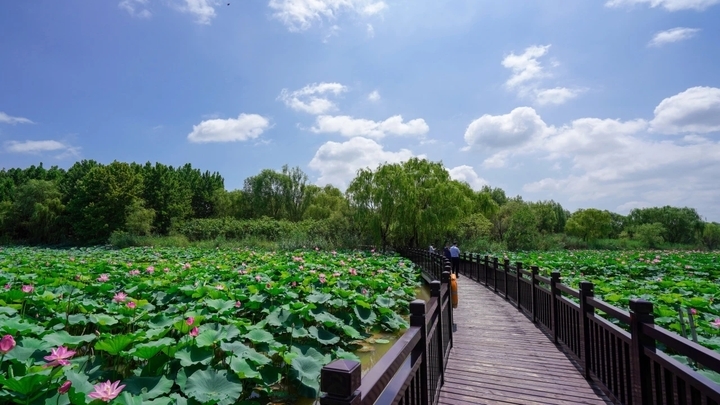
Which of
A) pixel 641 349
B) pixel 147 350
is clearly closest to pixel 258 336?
pixel 147 350

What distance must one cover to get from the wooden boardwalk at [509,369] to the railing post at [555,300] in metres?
0.18

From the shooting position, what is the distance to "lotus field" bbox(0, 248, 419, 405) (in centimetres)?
206

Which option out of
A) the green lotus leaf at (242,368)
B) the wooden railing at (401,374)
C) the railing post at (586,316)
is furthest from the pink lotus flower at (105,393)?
the railing post at (586,316)

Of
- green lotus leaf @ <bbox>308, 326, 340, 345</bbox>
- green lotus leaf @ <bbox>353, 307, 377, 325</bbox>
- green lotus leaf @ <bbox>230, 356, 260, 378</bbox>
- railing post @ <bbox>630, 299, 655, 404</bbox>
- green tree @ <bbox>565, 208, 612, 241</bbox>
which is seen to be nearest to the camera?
railing post @ <bbox>630, 299, 655, 404</bbox>

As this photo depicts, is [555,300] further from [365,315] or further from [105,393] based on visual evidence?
[105,393]

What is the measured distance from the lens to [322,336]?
379 cm

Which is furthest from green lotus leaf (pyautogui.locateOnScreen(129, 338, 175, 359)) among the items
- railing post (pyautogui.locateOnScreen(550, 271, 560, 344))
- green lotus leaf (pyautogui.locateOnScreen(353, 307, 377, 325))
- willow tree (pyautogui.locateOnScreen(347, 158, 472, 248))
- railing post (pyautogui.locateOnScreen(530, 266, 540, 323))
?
willow tree (pyautogui.locateOnScreen(347, 158, 472, 248))

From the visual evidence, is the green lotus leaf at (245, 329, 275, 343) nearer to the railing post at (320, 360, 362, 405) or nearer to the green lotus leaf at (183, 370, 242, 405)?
the green lotus leaf at (183, 370, 242, 405)

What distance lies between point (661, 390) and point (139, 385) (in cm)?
302

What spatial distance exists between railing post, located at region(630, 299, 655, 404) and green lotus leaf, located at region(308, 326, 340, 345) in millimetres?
2474

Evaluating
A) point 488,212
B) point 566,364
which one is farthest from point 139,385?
point 488,212

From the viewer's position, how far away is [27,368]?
2180mm

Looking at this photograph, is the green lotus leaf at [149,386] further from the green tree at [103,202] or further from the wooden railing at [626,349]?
the green tree at [103,202]

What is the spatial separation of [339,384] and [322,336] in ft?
9.43
